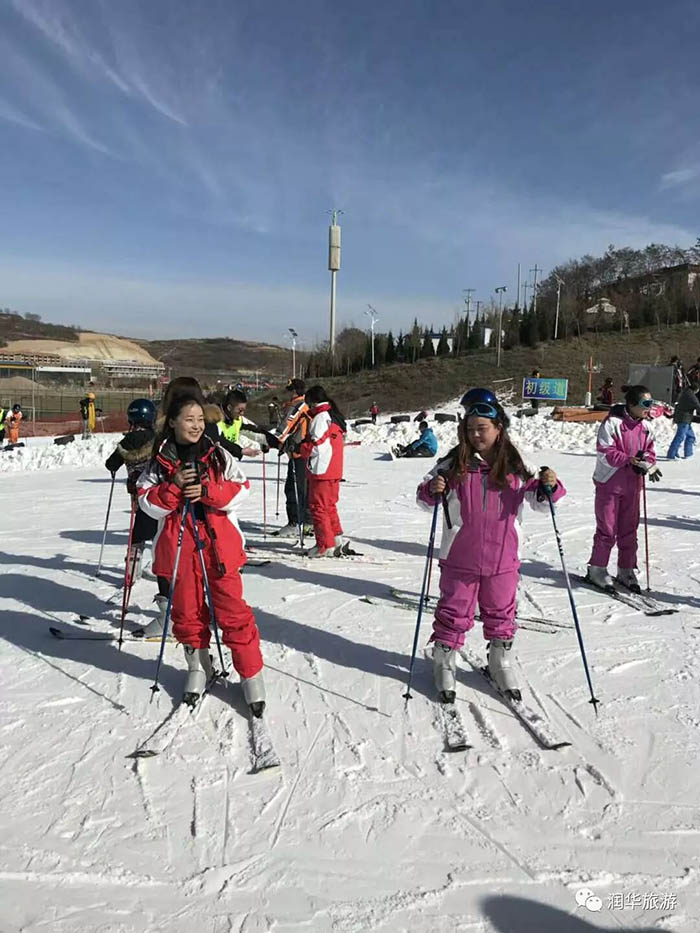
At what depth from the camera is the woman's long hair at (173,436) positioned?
350 centimetres

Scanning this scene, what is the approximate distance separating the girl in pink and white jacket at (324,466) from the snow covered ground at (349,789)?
1480 mm

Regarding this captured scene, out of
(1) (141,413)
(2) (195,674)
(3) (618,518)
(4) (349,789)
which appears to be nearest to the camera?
(4) (349,789)

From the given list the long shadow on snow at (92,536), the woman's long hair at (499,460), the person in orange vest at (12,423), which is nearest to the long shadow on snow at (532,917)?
the woman's long hair at (499,460)

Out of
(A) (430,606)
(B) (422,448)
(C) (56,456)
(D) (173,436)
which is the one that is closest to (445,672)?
(A) (430,606)

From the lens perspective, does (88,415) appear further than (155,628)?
Yes

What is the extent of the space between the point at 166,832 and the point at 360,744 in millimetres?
1110

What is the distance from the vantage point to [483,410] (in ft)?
11.9

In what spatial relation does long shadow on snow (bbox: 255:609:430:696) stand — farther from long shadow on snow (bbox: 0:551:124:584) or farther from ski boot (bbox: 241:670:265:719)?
long shadow on snow (bbox: 0:551:124:584)

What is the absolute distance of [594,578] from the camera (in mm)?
6145

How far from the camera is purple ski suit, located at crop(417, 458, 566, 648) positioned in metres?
3.62

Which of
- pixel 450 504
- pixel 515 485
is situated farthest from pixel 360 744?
pixel 515 485

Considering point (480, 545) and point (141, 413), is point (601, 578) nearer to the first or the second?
point (480, 545)

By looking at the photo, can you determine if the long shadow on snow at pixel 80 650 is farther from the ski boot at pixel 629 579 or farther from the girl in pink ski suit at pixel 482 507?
the ski boot at pixel 629 579

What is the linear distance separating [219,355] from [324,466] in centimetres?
17715
